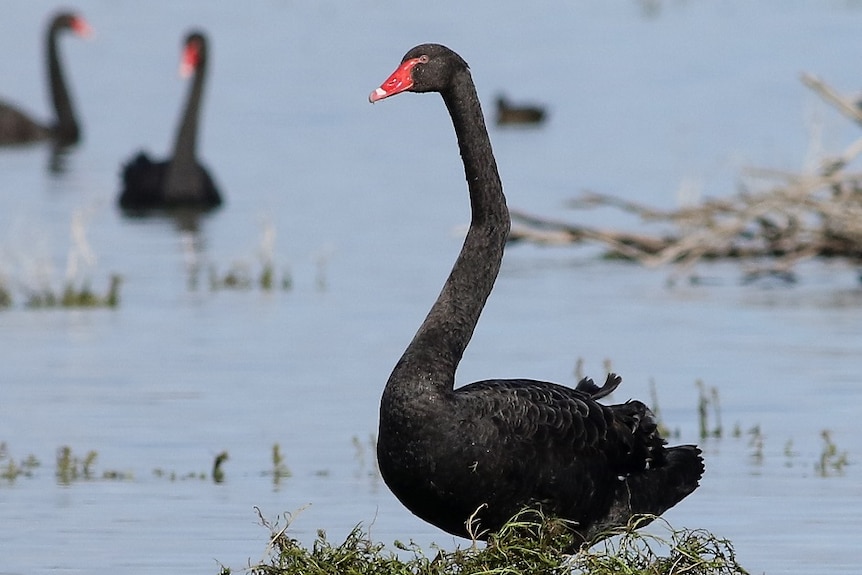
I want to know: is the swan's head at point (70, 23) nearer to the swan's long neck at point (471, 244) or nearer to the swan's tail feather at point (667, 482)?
the swan's tail feather at point (667, 482)

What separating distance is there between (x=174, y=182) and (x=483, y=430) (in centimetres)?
1461

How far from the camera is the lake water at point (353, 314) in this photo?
859cm

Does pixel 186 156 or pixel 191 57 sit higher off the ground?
pixel 191 57

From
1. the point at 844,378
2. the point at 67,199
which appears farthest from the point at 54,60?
the point at 844,378

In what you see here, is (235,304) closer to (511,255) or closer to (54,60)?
(511,255)

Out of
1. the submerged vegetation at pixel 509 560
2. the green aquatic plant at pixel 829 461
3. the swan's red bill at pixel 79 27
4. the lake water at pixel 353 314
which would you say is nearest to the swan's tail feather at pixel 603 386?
the lake water at pixel 353 314

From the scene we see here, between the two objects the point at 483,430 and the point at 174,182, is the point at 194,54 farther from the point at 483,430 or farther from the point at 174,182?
the point at 483,430

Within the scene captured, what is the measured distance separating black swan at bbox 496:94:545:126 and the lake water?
216 millimetres

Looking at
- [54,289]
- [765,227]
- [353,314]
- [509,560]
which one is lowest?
[509,560]

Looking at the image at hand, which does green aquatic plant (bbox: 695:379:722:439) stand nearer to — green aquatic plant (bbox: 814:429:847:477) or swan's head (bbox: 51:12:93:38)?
green aquatic plant (bbox: 814:429:847:477)

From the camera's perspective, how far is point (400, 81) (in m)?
6.95

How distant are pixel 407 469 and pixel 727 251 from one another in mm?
9355

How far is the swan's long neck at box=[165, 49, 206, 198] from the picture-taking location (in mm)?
20906

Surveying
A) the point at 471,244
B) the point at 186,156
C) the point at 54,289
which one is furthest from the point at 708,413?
the point at 186,156
